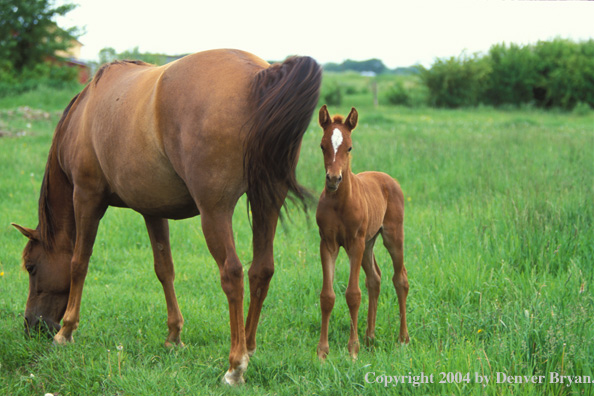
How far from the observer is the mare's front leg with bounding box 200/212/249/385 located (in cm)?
315

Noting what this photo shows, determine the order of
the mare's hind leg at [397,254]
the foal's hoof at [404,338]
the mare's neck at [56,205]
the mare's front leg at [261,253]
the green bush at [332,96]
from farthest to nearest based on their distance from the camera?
the green bush at [332,96] → the mare's neck at [56,205] → the mare's hind leg at [397,254] → the foal's hoof at [404,338] → the mare's front leg at [261,253]

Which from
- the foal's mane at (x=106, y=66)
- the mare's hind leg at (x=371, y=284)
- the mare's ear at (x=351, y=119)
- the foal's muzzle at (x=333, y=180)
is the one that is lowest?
the mare's hind leg at (x=371, y=284)

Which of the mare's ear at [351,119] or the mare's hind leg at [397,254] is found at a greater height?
the mare's ear at [351,119]

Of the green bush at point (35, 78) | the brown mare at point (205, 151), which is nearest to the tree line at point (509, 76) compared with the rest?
the green bush at point (35, 78)

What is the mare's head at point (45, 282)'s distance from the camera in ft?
14.0

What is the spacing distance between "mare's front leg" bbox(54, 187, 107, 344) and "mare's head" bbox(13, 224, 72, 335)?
8.9 inches

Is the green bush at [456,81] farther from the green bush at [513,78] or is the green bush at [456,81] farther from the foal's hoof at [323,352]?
the foal's hoof at [323,352]

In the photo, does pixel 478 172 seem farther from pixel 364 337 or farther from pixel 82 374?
pixel 82 374

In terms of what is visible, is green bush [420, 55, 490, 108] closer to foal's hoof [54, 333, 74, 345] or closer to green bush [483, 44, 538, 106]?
green bush [483, 44, 538, 106]

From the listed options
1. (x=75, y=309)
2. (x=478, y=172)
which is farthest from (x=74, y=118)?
(x=478, y=172)

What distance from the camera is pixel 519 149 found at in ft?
31.9

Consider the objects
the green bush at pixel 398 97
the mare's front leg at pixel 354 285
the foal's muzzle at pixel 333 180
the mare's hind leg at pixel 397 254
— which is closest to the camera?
the foal's muzzle at pixel 333 180

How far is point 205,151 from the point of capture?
121 inches

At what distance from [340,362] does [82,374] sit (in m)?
1.64
